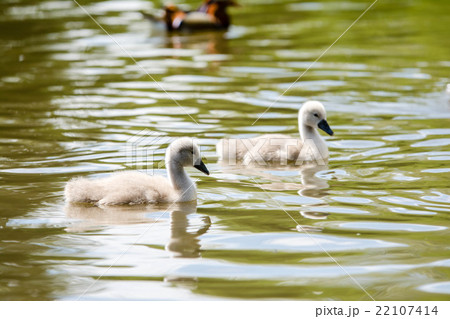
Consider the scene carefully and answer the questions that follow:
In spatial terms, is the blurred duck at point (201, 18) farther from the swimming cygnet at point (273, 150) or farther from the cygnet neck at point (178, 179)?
the cygnet neck at point (178, 179)

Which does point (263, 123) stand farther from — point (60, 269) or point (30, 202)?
point (60, 269)

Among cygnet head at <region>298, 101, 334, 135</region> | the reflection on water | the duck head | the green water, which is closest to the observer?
the green water

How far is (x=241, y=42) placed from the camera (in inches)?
539

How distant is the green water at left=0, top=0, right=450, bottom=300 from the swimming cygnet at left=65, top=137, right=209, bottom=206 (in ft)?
0.35

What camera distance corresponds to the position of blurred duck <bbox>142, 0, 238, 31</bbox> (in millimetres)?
14562

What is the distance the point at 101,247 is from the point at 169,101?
469 centimetres

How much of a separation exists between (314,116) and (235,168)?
100 cm

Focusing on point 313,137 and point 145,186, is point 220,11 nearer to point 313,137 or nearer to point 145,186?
point 313,137
